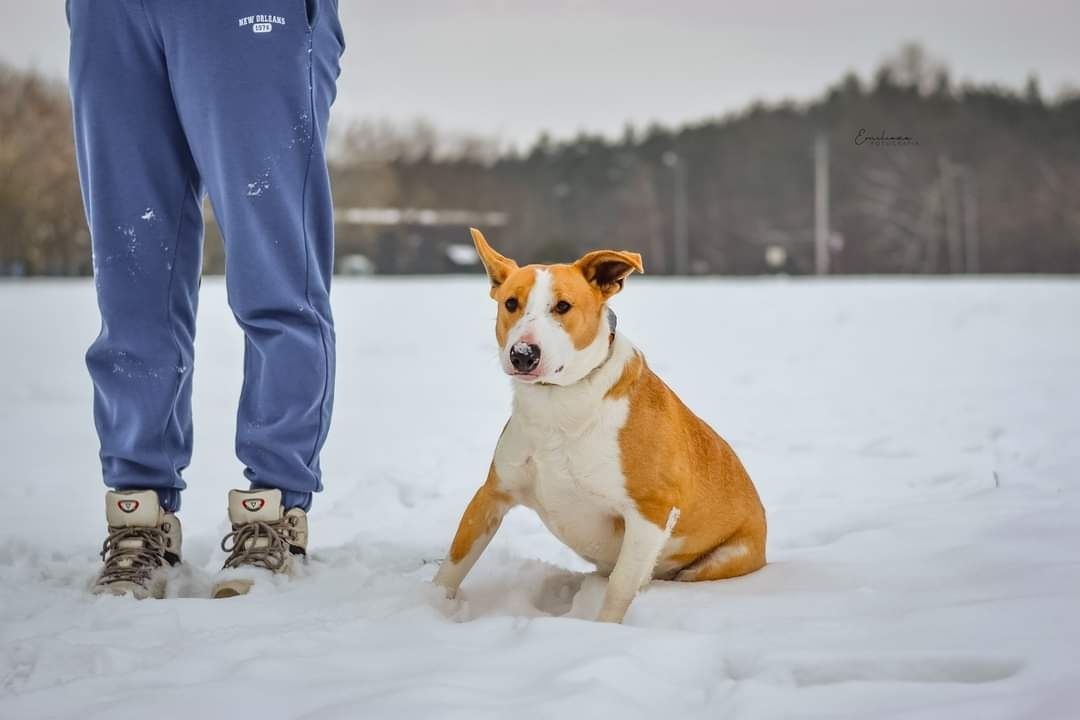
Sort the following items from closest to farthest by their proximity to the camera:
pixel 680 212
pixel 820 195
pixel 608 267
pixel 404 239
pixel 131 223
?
pixel 608 267 < pixel 131 223 < pixel 404 239 < pixel 680 212 < pixel 820 195

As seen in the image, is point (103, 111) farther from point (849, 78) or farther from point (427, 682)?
point (849, 78)

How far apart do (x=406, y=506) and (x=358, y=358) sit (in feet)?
14.1

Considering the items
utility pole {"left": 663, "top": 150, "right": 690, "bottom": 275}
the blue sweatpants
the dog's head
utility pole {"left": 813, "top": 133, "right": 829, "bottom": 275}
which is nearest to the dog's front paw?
the dog's head

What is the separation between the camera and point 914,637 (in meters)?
1.33

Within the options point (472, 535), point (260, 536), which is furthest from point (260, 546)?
point (472, 535)

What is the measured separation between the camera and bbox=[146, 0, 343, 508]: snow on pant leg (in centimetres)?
178

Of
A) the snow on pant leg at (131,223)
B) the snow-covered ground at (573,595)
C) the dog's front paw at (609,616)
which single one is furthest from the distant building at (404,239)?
the dog's front paw at (609,616)

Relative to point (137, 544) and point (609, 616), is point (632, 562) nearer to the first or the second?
point (609, 616)

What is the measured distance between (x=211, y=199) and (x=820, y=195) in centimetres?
1992

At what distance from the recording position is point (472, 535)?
1779mm

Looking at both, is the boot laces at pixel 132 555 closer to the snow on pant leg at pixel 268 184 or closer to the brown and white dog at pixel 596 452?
the snow on pant leg at pixel 268 184

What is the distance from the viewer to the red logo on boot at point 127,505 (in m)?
1.85

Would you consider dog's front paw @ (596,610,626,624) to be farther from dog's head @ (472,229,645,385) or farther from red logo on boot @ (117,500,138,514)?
red logo on boot @ (117,500,138,514)

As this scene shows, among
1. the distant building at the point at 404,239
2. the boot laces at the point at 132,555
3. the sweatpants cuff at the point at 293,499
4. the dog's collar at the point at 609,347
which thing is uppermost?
the distant building at the point at 404,239
